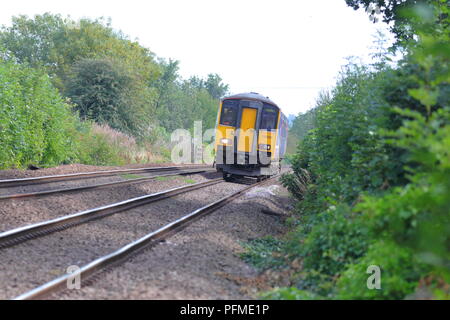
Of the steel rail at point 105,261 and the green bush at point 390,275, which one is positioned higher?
the green bush at point 390,275

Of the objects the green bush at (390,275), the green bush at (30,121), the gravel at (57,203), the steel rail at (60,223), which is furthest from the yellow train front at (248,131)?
the green bush at (390,275)

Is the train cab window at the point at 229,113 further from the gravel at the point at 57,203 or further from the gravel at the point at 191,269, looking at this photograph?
the gravel at the point at 191,269

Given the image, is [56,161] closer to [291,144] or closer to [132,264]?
[132,264]

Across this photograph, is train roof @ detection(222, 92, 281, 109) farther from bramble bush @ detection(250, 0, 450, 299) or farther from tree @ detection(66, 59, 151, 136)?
tree @ detection(66, 59, 151, 136)

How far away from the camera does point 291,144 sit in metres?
60.8

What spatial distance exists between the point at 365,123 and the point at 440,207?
3206mm

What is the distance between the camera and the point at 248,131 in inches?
690

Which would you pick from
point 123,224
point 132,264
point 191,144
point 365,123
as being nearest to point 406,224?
point 365,123

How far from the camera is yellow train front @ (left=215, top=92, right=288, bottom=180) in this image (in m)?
17.5

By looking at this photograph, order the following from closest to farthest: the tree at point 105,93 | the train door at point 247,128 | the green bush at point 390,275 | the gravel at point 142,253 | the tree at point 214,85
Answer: the green bush at point 390,275
the gravel at point 142,253
the train door at point 247,128
the tree at point 105,93
the tree at point 214,85

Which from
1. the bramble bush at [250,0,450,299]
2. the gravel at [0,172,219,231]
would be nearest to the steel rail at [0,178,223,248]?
the gravel at [0,172,219,231]

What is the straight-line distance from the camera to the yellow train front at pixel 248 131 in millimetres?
17500

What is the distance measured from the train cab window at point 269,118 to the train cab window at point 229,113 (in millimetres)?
1029

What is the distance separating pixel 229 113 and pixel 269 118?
149 cm
